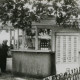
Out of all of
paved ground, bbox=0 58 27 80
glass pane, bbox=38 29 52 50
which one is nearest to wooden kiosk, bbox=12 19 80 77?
glass pane, bbox=38 29 52 50

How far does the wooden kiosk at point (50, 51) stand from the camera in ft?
42.6

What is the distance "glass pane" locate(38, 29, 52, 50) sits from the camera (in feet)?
43.6

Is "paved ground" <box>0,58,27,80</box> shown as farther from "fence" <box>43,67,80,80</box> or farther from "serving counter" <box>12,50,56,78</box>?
"fence" <box>43,67,80,80</box>

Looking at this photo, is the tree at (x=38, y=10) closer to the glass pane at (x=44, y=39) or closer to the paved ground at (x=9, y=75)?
the glass pane at (x=44, y=39)

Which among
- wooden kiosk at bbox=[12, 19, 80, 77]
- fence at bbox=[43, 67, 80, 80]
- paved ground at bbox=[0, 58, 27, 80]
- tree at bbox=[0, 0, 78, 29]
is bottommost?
paved ground at bbox=[0, 58, 27, 80]

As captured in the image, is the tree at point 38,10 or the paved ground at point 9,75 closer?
the tree at point 38,10

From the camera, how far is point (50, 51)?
12.9m

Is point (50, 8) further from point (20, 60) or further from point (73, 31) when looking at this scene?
point (20, 60)

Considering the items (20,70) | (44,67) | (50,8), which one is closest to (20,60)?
(20,70)

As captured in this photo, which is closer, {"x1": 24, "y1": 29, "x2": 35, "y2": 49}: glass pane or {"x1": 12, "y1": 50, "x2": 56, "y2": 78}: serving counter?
{"x1": 12, "y1": 50, "x2": 56, "y2": 78}: serving counter

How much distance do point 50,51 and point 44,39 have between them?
2.59 feet

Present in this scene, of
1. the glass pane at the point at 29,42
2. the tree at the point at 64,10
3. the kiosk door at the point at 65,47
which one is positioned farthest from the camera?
the glass pane at the point at 29,42

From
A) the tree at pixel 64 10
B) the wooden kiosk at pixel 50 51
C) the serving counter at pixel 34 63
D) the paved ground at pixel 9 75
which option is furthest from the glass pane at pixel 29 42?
the tree at pixel 64 10

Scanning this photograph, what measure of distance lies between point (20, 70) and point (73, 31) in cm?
338
